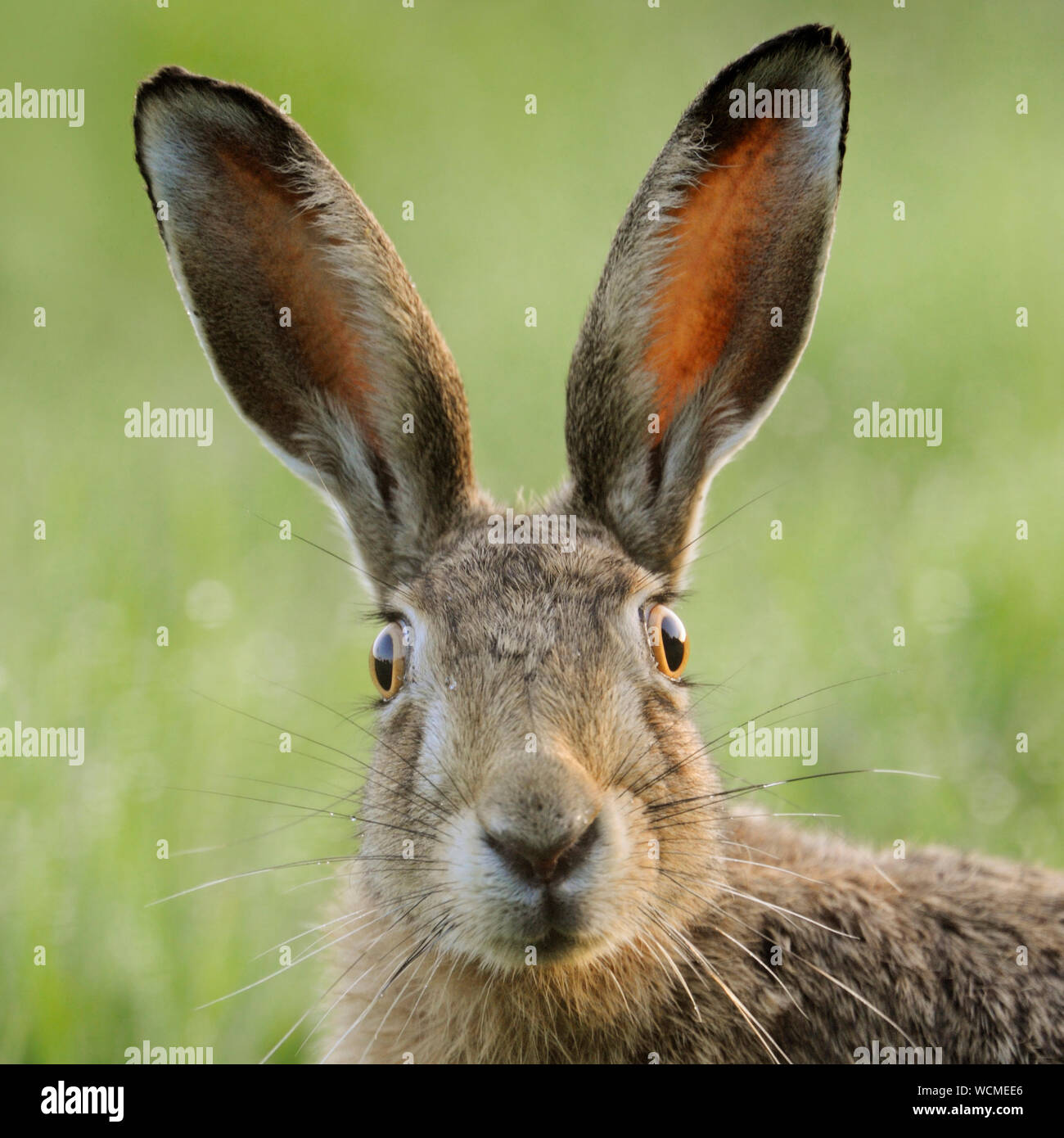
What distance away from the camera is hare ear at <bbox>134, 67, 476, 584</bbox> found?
202 inches

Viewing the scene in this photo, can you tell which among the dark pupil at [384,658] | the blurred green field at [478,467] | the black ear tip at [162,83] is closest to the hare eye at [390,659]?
the dark pupil at [384,658]

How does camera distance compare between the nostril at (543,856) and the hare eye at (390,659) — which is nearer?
the nostril at (543,856)

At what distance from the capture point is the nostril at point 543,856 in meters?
4.06

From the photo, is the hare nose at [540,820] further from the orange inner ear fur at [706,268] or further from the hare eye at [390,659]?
the orange inner ear fur at [706,268]

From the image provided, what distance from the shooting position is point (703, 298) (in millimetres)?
5480

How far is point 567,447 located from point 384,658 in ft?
3.39

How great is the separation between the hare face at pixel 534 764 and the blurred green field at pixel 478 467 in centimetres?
76

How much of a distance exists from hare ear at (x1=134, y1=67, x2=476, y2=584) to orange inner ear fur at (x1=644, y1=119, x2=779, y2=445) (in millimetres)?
772

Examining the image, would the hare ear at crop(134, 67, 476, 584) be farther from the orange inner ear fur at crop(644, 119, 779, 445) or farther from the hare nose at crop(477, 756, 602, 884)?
the hare nose at crop(477, 756, 602, 884)

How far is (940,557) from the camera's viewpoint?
779cm

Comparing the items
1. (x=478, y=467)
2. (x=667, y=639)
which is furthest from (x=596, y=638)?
(x=478, y=467)

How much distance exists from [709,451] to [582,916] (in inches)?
79.0
